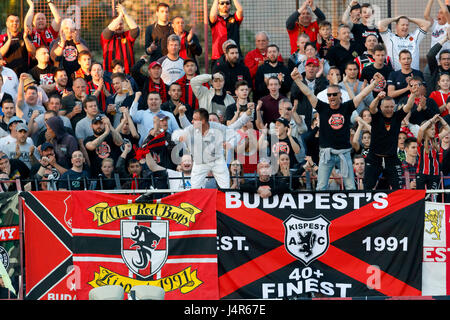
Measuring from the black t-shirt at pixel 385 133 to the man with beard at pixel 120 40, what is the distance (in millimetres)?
6012

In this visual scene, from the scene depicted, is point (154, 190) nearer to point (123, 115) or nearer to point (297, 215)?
point (297, 215)

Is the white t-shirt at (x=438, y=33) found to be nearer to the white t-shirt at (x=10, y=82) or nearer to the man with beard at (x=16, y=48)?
the man with beard at (x=16, y=48)

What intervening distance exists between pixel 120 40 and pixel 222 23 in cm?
217

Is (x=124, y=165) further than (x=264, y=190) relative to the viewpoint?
Yes

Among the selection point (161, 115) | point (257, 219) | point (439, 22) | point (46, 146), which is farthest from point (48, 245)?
point (439, 22)

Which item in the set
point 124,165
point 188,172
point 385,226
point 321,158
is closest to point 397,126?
point 321,158

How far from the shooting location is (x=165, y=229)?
36.2 feet

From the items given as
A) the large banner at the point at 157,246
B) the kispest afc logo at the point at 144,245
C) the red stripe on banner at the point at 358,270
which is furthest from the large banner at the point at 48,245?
the red stripe on banner at the point at 358,270

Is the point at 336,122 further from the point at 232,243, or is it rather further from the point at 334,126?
the point at 232,243

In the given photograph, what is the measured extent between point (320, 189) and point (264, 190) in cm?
111

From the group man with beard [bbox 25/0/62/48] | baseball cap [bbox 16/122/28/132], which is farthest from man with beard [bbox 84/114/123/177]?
man with beard [bbox 25/0/62/48]

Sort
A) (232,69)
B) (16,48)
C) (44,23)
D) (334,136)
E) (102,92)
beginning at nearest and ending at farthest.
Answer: (334,136)
(102,92)
(232,69)
(16,48)
(44,23)

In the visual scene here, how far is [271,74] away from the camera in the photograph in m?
15.4

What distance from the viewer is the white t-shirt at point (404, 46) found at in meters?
16.2
